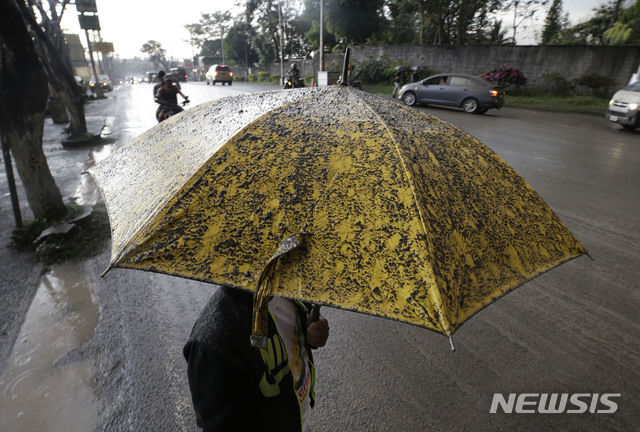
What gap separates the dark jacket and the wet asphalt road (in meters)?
1.18

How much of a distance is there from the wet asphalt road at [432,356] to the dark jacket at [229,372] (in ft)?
3.86

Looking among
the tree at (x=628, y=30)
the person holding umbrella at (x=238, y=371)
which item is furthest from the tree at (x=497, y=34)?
the person holding umbrella at (x=238, y=371)

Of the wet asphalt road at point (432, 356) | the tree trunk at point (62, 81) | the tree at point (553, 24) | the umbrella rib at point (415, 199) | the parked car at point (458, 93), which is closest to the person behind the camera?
the umbrella rib at point (415, 199)

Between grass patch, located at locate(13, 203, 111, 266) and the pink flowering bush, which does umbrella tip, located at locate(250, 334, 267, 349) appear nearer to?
grass patch, located at locate(13, 203, 111, 266)

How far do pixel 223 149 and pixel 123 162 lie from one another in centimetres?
82

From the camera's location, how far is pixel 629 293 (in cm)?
345

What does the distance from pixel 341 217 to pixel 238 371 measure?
24.0 inches

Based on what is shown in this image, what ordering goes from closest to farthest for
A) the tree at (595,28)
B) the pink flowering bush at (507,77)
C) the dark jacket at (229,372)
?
the dark jacket at (229,372) → the pink flowering bush at (507,77) → the tree at (595,28)

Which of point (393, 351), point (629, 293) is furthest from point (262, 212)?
point (629, 293)

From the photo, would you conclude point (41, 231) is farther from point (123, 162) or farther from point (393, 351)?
point (393, 351)

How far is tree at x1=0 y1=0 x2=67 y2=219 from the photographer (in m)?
4.41

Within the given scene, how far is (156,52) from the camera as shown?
104m

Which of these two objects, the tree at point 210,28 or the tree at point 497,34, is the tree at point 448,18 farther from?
the tree at point 210,28

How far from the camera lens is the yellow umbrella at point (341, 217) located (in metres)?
0.96
